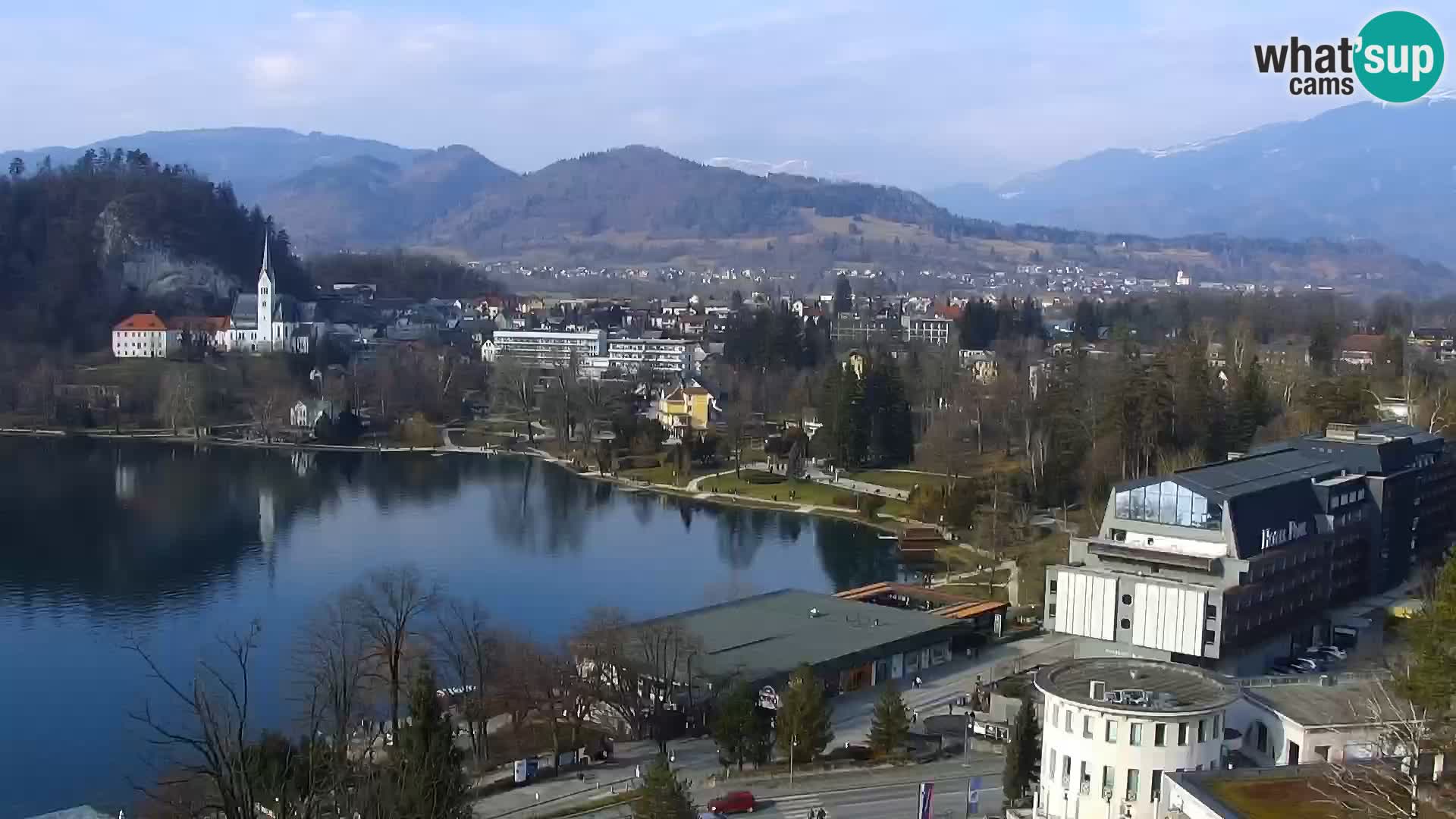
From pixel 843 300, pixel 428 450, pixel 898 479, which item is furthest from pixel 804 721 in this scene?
pixel 843 300

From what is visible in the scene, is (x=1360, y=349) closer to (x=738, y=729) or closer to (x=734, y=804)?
(x=738, y=729)

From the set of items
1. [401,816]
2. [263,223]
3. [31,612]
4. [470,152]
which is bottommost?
[31,612]

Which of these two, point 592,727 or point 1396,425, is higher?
point 1396,425

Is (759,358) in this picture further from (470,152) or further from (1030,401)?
(470,152)

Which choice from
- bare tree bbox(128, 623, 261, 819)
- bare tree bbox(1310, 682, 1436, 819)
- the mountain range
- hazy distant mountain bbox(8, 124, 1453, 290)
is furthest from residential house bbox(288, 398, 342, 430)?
the mountain range

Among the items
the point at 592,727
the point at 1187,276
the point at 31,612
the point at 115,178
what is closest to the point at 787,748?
the point at 592,727

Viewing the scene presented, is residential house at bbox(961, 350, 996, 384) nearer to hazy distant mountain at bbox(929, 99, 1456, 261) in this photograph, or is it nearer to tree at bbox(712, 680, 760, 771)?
tree at bbox(712, 680, 760, 771)

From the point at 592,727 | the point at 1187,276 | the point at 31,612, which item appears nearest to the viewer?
the point at 592,727
